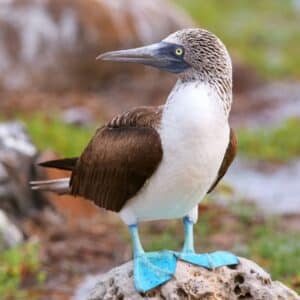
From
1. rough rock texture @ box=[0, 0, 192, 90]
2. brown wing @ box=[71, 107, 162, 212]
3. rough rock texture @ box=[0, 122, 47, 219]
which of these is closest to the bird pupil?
brown wing @ box=[71, 107, 162, 212]

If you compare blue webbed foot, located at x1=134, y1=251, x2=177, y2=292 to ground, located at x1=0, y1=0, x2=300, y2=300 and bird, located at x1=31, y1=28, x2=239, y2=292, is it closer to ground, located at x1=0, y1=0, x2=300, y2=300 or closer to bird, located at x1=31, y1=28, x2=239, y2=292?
bird, located at x1=31, y1=28, x2=239, y2=292

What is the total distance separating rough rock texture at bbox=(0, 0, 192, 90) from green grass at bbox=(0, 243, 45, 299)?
556 cm

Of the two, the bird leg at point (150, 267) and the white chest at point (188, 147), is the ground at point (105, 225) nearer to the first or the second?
the bird leg at point (150, 267)

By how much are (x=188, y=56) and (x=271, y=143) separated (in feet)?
21.3

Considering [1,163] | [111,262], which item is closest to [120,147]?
[111,262]

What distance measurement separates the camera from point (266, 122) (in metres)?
12.0

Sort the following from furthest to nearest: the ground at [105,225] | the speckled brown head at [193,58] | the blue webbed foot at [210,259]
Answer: the ground at [105,225], the blue webbed foot at [210,259], the speckled brown head at [193,58]

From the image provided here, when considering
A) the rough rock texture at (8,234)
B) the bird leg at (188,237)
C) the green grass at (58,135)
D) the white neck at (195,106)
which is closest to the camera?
the white neck at (195,106)

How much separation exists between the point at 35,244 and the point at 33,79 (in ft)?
18.6

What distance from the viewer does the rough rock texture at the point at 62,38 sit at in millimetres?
12539

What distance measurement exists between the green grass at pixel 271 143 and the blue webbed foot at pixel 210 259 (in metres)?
5.69

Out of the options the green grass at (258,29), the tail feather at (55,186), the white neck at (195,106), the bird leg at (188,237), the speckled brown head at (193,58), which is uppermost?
the speckled brown head at (193,58)

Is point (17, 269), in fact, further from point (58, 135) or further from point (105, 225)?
point (58, 135)

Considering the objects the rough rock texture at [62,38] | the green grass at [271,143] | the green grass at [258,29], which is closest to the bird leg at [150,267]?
the green grass at [271,143]
